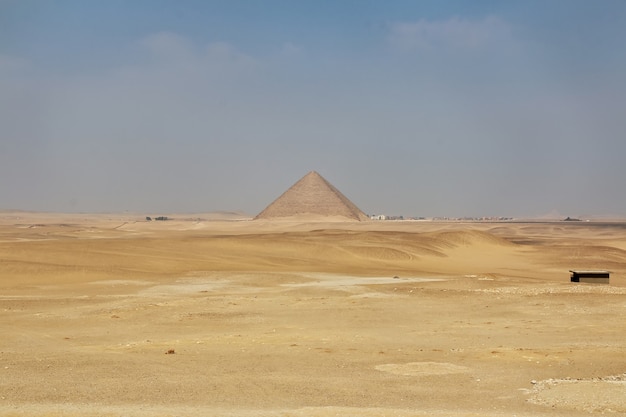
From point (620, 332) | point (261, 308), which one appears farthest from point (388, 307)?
point (620, 332)

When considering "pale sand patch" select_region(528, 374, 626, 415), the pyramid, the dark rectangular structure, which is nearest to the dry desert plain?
"pale sand patch" select_region(528, 374, 626, 415)

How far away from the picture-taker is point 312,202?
138 metres

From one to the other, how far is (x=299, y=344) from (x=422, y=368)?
9.89ft

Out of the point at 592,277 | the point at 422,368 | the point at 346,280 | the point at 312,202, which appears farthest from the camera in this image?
the point at 312,202

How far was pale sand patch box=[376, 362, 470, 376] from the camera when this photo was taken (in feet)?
36.9

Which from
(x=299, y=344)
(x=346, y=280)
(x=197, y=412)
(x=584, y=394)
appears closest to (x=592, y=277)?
(x=346, y=280)

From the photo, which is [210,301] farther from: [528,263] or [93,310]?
[528,263]

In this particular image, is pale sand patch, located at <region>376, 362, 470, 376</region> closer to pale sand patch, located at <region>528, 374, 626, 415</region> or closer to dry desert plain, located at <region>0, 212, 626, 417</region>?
dry desert plain, located at <region>0, 212, 626, 417</region>

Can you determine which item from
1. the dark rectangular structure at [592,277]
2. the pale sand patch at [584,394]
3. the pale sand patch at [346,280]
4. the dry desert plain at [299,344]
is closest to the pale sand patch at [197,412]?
the dry desert plain at [299,344]

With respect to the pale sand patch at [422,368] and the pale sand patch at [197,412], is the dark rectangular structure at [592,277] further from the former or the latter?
the pale sand patch at [197,412]

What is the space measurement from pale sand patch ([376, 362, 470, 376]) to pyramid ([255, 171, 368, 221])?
121 metres

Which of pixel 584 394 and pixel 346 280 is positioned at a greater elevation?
pixel 584 394

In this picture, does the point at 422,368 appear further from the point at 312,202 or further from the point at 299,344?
the point at 312,202

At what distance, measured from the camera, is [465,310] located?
1938 cm
